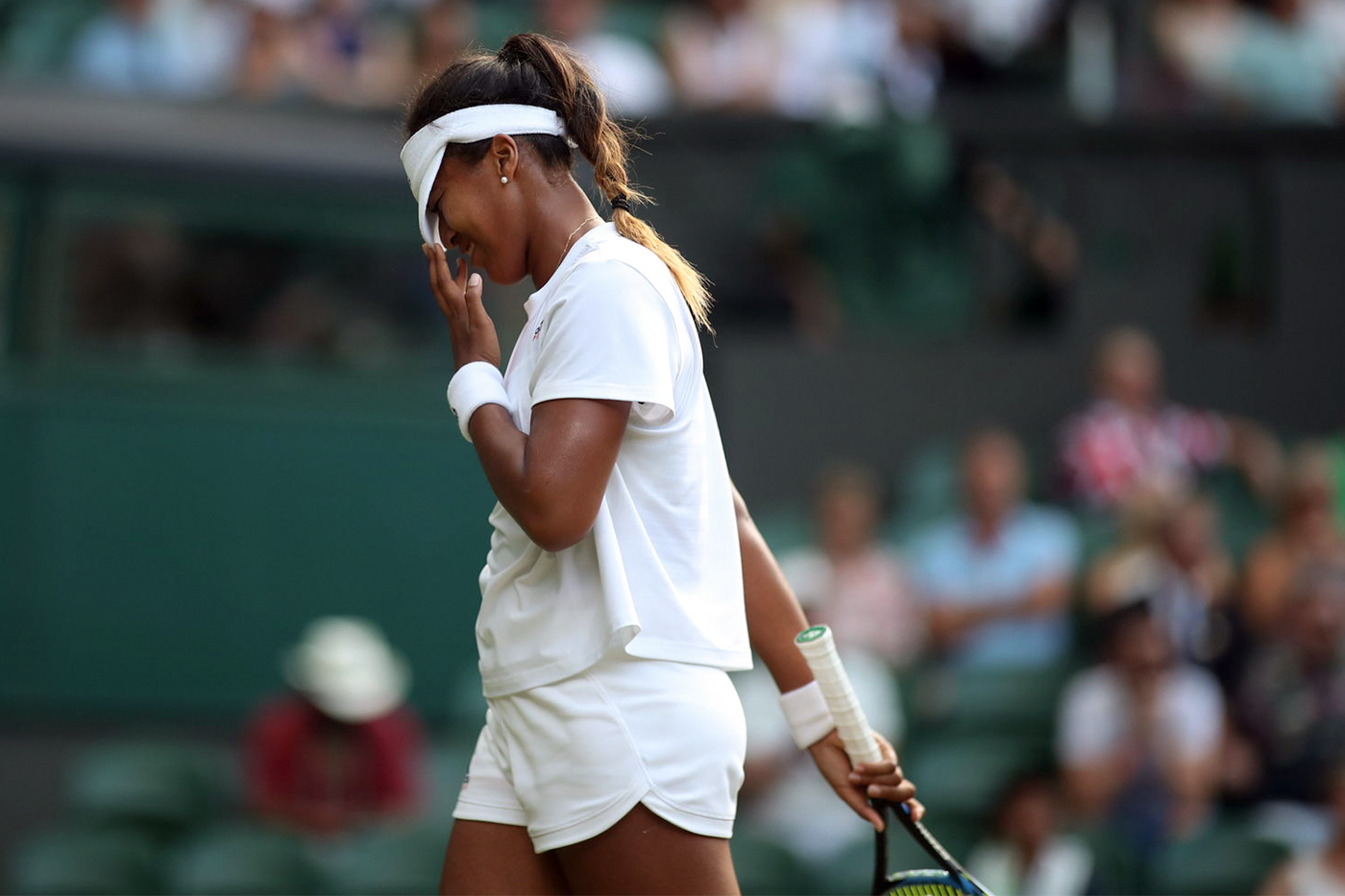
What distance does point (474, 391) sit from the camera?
2277 mm

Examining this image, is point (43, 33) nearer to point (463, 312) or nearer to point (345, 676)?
point (345, 676)

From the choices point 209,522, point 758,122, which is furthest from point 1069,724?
point 209,522

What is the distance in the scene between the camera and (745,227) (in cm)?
830

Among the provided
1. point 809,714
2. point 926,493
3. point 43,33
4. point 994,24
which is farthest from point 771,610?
point 43,33

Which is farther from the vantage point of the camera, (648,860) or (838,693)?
(838,693)

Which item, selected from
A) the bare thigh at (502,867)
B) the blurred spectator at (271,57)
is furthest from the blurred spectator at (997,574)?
the bare thigh at (502,867)

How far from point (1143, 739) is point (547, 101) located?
14.0 ft

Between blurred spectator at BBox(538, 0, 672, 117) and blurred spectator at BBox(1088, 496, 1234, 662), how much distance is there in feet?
9.81

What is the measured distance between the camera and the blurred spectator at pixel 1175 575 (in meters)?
6.29

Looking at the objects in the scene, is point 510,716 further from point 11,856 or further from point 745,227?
point 745,227

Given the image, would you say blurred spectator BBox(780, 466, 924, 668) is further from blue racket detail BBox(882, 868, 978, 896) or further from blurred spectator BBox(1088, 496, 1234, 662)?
blue racket detail BBox(882, 868, 978, 896)

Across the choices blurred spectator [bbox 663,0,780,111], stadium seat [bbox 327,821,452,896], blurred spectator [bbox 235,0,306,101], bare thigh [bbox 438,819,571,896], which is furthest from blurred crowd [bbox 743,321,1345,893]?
bare thigh [bbox 438,819,571,896]

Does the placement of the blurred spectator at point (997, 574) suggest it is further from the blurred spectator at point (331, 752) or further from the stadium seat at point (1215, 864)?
the blurred spectator at point (331, 752)

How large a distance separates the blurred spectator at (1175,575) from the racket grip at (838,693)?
155 inches
